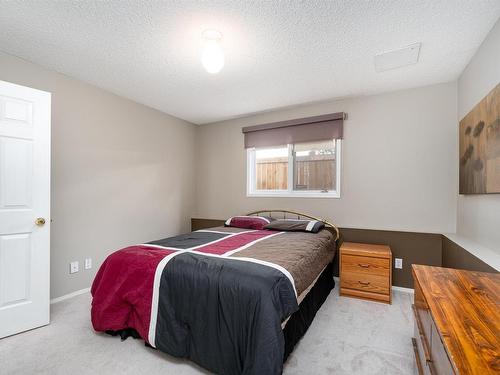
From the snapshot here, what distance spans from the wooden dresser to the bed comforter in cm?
73

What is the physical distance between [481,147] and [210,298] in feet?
7.71

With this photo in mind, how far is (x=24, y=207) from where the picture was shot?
204cm

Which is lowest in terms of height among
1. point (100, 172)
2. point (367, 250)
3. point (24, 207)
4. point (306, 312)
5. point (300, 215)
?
point (306, 312)

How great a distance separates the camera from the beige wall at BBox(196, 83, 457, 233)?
272cm

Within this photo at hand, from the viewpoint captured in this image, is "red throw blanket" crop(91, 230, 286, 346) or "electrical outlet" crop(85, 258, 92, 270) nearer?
"red throw blanket" crop(91, 230, 286, 346)

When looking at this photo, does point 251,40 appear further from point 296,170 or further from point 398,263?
point 398,263

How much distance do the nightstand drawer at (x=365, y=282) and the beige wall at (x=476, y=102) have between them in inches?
35.3

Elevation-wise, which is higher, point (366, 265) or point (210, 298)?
point (210, 298)

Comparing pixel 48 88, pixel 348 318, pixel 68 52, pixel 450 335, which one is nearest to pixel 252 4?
pixel 68 52

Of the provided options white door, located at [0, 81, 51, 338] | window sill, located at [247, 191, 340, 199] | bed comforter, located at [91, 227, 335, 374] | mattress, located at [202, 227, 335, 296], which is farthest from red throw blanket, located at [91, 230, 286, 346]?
window sill, located at [247, 191, 340, 199]

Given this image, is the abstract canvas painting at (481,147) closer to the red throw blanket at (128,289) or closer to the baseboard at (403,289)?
the baseboard at (403,289)

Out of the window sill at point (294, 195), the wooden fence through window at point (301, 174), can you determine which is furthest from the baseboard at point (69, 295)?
the wooden fence through window at point (301, 174)

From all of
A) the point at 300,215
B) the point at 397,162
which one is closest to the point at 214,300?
the point at 300,215

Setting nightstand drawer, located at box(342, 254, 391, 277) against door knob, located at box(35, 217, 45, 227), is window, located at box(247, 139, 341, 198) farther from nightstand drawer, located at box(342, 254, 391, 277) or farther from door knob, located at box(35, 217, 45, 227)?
door knob, located at box(35, 217, 45, 227)
